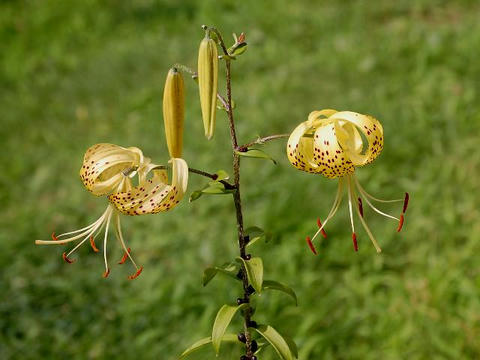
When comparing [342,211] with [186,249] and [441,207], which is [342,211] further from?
[186,249]

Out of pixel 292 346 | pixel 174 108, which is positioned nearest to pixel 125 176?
pixel 174 108

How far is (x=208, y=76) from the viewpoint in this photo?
4.00 feet

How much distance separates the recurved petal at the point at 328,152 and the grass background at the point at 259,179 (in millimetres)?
1133

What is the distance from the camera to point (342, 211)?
2.82m

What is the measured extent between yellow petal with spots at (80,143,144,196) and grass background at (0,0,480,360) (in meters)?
1.12

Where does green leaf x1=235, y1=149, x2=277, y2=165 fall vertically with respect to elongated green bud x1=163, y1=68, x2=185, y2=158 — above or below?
below

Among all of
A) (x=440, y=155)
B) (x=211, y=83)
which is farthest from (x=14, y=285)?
(x=440, y=155)

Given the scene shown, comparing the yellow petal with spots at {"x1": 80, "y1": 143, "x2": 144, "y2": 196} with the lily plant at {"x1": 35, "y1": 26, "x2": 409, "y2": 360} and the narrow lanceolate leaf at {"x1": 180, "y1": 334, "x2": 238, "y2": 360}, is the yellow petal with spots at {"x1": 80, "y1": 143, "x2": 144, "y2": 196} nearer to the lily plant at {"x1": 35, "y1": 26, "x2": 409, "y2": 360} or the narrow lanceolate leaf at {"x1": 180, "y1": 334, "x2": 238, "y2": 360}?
the lily plant at {"x1": 35, "y1": 26, "x2": 409, "y2": 360}

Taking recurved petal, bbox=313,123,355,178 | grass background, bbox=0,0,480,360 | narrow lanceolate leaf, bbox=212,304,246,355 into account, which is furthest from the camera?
grass background, bbox=0,0,480,360

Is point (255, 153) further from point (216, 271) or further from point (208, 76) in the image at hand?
point (216, 271)

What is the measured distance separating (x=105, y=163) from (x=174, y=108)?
0.17 m

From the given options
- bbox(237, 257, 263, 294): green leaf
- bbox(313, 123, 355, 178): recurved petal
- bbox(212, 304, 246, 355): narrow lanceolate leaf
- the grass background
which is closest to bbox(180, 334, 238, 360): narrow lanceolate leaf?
bbox(212, 304, 246, 355): narrow lanceolate leaf

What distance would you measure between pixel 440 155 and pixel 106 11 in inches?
113

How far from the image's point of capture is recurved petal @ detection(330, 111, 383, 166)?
1208 mm
